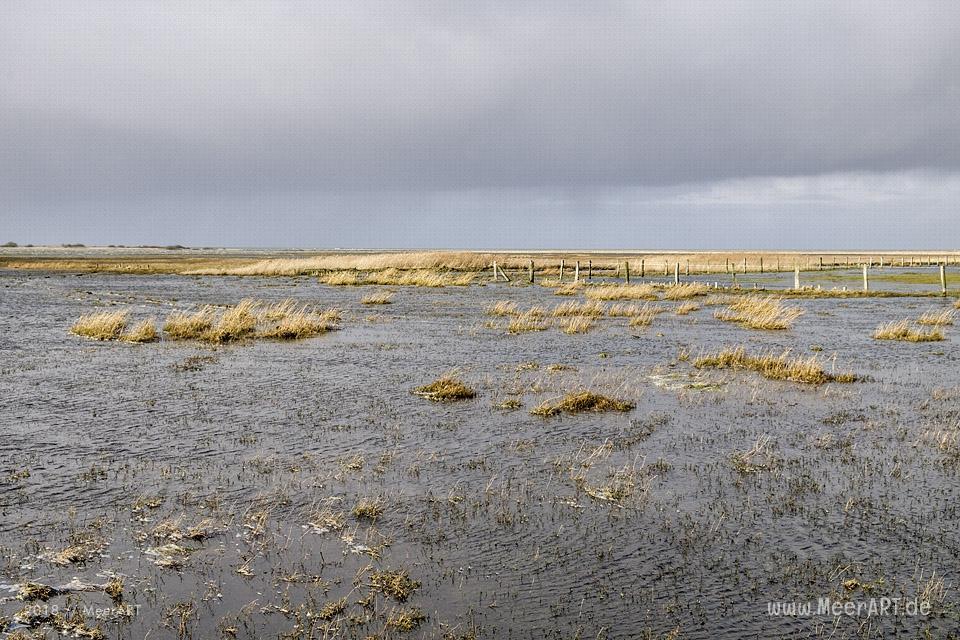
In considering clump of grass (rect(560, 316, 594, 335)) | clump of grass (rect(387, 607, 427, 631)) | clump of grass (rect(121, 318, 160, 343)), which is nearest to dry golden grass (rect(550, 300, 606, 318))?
clump of grass (rect(560, 316, 594, 335))

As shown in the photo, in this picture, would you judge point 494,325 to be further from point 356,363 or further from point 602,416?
point 602,416

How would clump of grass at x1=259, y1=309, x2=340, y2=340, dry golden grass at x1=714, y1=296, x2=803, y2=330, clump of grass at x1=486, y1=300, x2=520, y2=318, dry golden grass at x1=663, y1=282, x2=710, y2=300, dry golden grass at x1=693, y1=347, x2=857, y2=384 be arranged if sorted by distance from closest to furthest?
1. dry golden grass at x1=693, y1=347, x2=857, y2=384
2. clump of grass at x1=259, y1=309, x2=340, y2=340
3. dry golden grass at x1=714, y1=296, x2=803, y2=330
4. clump of grass at x1=486, y1=300, x2=520, y2=318
5. dry golden grass at x1=663, y1=282, x2=710, y2=300

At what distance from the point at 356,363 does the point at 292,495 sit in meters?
12.5

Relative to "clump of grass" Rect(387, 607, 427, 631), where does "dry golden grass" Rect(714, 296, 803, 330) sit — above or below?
above

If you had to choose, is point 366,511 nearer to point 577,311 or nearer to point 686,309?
point 577,311

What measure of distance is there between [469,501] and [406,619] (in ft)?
11.4

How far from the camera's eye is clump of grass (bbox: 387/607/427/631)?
23.5 ft

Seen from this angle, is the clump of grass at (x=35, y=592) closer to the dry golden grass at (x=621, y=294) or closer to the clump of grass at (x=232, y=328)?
the clump of grass at (x=232, y=328)

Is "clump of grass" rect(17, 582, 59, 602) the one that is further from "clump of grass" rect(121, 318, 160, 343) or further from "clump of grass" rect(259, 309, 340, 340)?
"clump of grass" rect(121, 318, 160, 343)

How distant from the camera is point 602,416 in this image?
16.1m

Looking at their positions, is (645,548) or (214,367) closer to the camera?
(645,548)

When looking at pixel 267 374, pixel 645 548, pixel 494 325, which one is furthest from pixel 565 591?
pixel 494 325

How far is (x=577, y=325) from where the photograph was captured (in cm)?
3212

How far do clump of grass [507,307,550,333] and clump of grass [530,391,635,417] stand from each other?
15025 millimetres
